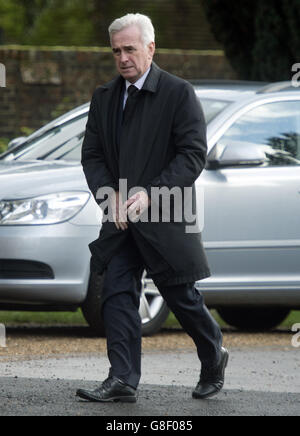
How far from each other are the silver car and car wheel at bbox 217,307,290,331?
801mm

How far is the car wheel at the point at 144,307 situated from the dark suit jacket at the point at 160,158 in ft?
8.13

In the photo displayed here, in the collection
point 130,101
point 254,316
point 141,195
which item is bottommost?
point 254,316

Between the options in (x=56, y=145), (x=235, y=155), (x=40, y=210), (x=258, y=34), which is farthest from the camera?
(x=258, y=34)

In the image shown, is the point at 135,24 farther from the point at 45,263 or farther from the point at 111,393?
the point at 45,263

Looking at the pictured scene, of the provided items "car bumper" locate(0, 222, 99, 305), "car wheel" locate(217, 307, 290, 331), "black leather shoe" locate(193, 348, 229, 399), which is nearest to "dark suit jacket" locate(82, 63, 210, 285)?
"black leather shoe" locate(193, 348, 229, 399)

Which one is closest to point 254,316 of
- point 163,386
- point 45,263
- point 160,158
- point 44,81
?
point 45,263

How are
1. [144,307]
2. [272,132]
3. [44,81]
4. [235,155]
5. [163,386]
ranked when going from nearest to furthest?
[163,386]
[235,155]
[144,307]
[272,132]
[44,81]

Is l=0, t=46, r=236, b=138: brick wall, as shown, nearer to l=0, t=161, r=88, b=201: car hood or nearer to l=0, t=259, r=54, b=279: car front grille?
l=0, t=161, r=88, b=201: car hood

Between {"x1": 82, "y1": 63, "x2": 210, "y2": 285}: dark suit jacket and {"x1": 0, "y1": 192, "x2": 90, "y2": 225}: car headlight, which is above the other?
{"x1": 82, "y1": 63, "x2": 210, "y2": 285}: dark suit jacket

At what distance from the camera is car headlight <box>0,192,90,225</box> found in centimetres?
841

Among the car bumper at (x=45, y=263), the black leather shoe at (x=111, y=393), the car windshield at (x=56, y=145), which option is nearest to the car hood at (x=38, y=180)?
the car bumper at (x=45, y=263)

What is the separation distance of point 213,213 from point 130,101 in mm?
2901

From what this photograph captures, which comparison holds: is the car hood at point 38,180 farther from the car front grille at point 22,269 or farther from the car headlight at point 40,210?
the car front grille at point 22,269

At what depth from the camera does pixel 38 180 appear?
852cm
